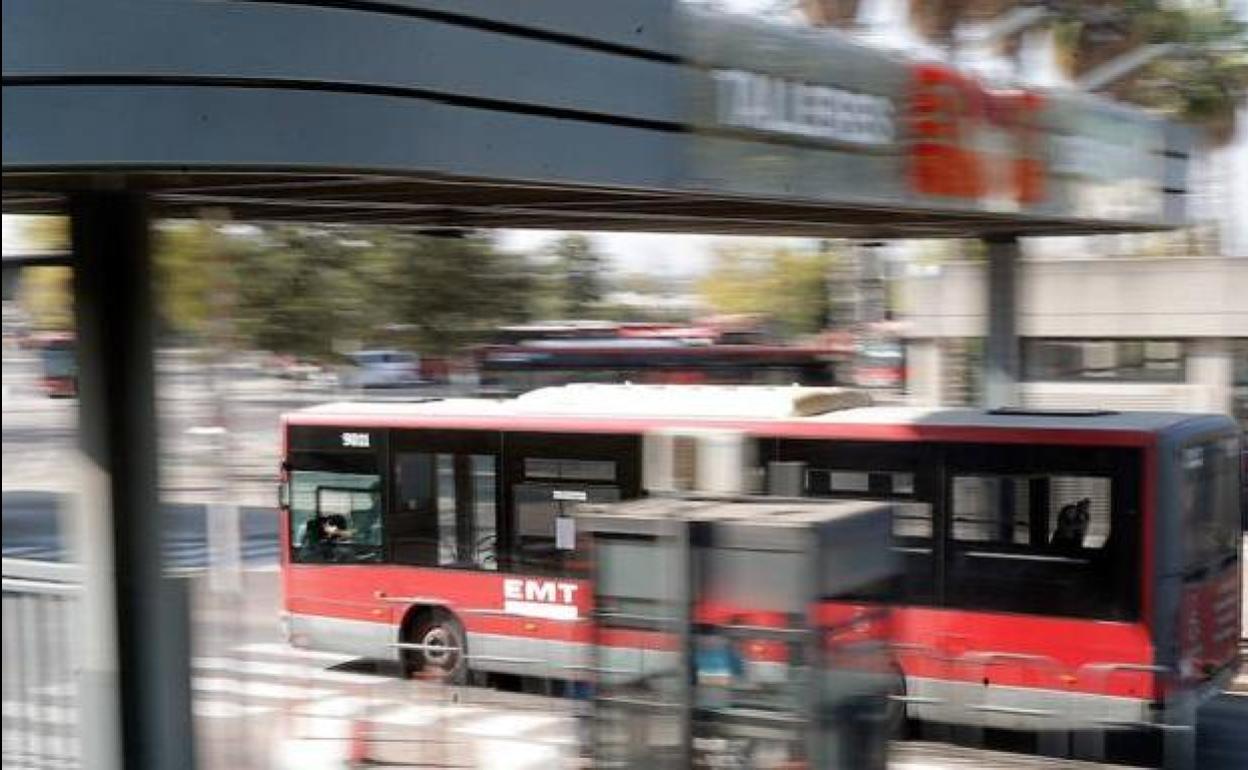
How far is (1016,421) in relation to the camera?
1109cm

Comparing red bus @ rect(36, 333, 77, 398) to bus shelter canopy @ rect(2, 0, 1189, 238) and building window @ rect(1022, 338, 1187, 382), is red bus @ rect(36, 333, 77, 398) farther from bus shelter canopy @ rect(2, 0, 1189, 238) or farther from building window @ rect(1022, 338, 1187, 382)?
building window @ rect(1022, 338, 1187, 382)

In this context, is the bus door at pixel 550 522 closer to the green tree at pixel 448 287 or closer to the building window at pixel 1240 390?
the green tree at pixel 448 287

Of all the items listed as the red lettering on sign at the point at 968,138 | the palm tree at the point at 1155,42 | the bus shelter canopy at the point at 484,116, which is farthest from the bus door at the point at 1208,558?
the palm tree at the point at 1155,42

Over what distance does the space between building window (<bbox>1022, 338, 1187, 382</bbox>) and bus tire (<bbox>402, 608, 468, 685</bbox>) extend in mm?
10915

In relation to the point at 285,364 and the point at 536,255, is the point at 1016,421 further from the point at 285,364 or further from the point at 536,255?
the point at 536,255

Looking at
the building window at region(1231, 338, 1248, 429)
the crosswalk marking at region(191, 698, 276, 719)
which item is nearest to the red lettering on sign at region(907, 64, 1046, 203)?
the crosswalk marking at region(191, 698, 276, 719)

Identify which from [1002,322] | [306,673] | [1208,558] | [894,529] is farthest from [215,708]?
[1002,322]

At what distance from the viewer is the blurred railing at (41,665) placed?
5.34 metres

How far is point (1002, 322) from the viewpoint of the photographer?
1441 centimetres

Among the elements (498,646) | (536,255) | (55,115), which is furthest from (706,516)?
(536,255)

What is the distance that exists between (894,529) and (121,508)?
265 inches

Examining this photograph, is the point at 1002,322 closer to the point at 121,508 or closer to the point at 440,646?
the point at 440,646

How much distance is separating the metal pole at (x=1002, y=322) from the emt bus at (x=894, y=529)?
2399 millimetres

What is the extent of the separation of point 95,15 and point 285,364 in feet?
49.3
